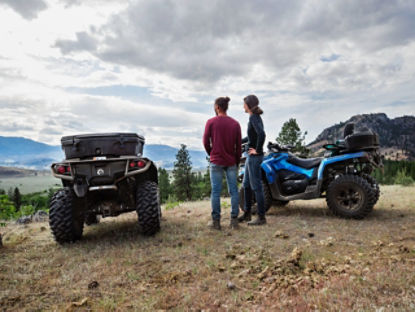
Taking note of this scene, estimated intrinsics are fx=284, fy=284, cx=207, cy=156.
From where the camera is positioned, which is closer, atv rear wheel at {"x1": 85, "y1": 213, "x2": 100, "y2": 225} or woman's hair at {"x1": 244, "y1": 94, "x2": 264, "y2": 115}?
woman's hair at {"x1": 244, "y1": 94, "x2": 264, "y2": 115}

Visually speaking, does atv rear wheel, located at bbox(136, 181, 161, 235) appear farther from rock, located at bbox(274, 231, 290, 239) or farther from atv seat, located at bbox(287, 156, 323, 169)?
atv seat, located at bbox(287, 156, 323, 169)

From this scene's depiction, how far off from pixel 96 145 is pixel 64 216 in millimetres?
1336

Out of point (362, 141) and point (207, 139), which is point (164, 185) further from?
point (362, 141)

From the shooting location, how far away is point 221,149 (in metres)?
5.52

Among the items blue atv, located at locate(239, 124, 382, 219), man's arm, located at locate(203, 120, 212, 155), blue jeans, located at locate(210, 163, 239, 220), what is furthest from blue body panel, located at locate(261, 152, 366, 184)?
man's arm, located at locate(203, 120, 212, 155)

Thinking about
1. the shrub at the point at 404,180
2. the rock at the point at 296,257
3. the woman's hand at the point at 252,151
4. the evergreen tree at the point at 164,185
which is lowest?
the evergreen tree at the point at 164,185

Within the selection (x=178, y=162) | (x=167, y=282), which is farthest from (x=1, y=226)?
(x=178, y=162)

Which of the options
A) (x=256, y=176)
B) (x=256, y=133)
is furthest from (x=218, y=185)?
(x=256, y=133)

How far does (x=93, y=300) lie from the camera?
285 centimetres

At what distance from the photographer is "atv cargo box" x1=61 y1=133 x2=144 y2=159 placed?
512 cm

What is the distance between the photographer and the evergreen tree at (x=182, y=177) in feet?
141

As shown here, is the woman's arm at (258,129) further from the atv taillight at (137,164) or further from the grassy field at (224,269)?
the atv taillight at (137,164)

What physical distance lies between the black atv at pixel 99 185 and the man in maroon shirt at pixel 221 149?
1179mm

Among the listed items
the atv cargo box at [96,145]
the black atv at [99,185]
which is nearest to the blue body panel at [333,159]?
the black atv at [99,185]
